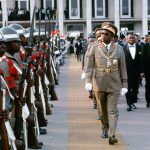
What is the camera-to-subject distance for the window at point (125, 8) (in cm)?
7038

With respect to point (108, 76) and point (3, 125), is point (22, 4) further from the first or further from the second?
point (3, 125)

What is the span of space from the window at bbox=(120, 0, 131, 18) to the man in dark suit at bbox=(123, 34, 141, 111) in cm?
5509

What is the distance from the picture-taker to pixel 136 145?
10547mm

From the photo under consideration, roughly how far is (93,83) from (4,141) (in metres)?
4.07

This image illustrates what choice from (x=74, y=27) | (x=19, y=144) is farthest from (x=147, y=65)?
(x=74, y=27)

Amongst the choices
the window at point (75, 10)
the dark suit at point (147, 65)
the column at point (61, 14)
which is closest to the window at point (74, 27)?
the window at point (75, 10)

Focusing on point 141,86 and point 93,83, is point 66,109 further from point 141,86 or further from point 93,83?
point 141,86

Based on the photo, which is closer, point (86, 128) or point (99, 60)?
point (99, 60)

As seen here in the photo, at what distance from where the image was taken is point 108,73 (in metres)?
10.6

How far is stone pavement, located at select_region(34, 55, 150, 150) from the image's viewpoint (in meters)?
10.5

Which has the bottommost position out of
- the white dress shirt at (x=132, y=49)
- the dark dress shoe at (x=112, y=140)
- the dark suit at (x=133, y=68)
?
the dark dress shoe at (x=112, y=140)

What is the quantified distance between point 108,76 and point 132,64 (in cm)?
518

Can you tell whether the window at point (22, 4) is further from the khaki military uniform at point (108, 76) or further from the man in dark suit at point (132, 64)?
the khaki military uniform at point (108, 76)

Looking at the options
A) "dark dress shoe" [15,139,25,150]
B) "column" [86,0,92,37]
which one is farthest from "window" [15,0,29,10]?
"dark dress shoe" [15,139,25,150]
